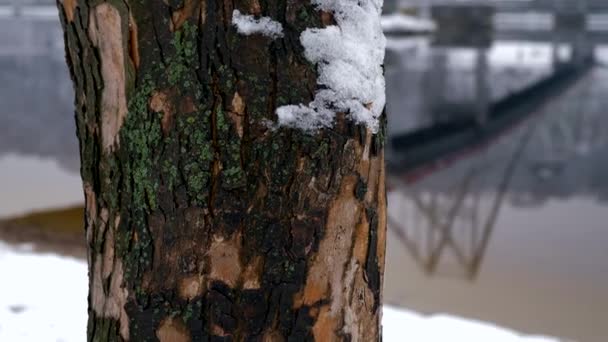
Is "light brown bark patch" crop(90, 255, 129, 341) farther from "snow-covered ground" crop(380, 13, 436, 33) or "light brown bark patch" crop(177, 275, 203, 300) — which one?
"snow-covered ground" crop(380, 13, 436, 33)

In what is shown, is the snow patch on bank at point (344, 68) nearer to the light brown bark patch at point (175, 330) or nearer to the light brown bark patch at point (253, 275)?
the light brown bark patch at point (253, 275)

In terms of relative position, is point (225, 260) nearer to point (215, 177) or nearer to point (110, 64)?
point (215, 177)

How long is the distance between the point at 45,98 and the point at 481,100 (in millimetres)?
7136

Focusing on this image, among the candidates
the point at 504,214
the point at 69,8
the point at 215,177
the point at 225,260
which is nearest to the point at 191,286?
the point at 225,260

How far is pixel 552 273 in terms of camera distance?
5.14m

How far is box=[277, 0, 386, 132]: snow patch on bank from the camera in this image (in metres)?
1.17

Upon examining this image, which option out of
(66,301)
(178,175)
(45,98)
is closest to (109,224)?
(178,175)

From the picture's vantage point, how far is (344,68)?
Result: 3.96 feet

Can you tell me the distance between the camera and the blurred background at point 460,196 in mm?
4371

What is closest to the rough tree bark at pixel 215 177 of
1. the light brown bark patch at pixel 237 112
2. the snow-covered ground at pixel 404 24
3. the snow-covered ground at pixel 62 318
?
the light brown bark patch at pixel 237 112

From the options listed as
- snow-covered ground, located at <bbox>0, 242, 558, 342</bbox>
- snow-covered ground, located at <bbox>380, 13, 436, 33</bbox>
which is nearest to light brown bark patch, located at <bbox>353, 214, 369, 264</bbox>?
snow-covered ground, located at <bbox>0, 242, 558, 342</bbox>

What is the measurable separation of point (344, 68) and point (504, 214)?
18.8 feet

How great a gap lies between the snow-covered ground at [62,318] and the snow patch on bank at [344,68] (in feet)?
6.71

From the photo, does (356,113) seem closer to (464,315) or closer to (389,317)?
(389,317)
